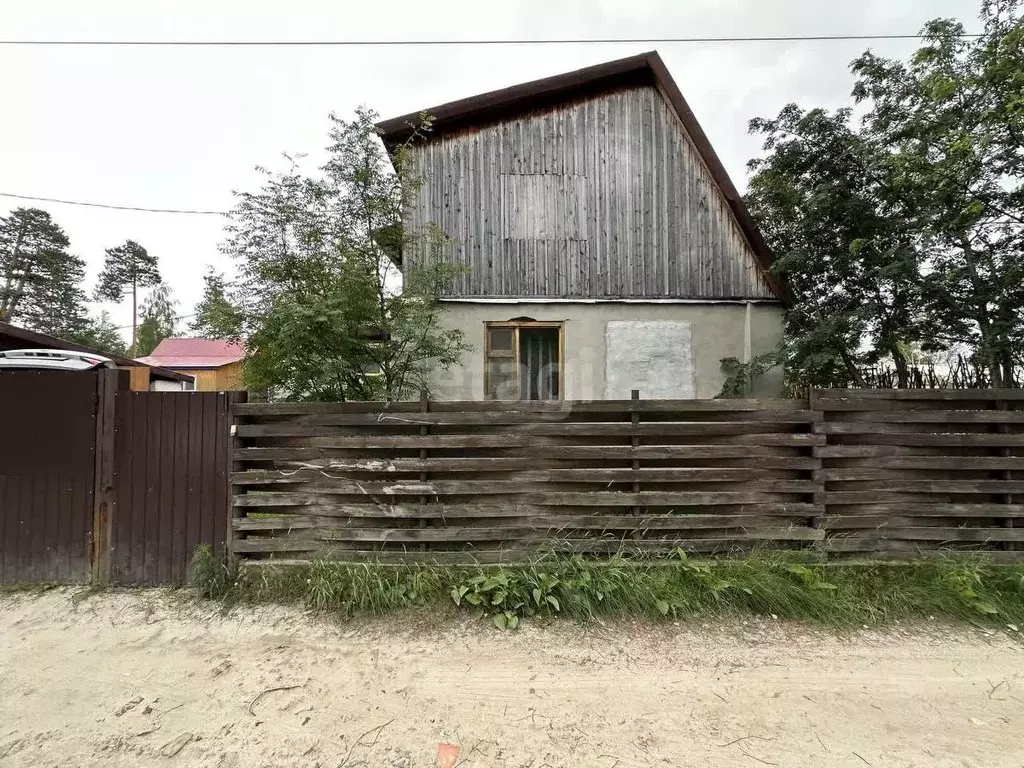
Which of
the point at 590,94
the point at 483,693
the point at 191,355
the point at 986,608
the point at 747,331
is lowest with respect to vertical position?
the point at 483,693

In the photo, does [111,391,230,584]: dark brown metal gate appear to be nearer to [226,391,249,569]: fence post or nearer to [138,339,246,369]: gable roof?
[226,391,249,569]: fence post

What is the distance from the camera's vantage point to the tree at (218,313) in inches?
193

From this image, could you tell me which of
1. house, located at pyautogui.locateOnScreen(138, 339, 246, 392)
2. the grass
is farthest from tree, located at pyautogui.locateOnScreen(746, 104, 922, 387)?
house, located at pyautogui.locateOnScreen(138, 339, 246, 392)

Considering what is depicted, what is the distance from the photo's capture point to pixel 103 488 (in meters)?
3.84

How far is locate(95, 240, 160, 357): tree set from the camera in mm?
47713

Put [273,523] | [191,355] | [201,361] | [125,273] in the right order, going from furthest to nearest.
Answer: [125,273] → [191,355] → [201,361] → [273,523]

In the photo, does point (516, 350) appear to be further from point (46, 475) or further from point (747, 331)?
point (46, 475)

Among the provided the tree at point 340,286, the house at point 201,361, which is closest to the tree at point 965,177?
the tree at point 340,286

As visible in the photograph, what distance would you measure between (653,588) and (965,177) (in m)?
6.31

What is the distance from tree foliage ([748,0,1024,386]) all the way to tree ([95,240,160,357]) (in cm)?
6118

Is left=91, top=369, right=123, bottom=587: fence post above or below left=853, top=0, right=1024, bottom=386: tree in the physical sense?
below

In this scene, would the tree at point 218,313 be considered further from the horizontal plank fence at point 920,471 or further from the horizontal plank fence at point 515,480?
the horizontal plank fence at point 920,471

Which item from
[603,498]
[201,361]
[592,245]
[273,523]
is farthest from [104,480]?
[201,361]

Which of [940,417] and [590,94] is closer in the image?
[940,417]
